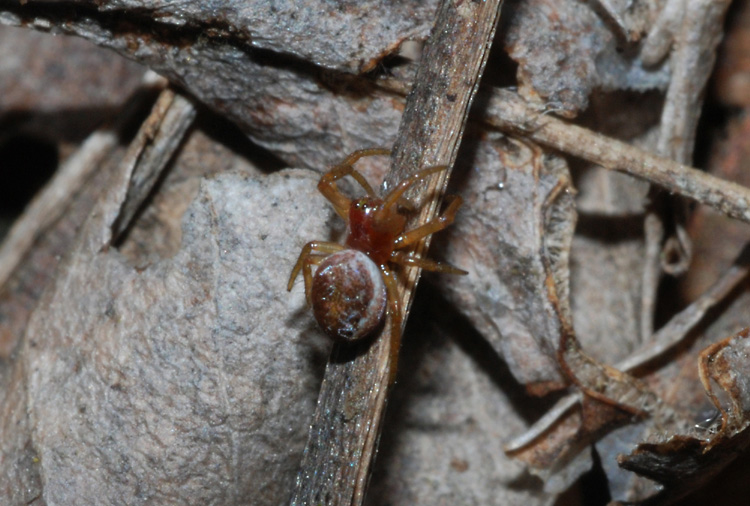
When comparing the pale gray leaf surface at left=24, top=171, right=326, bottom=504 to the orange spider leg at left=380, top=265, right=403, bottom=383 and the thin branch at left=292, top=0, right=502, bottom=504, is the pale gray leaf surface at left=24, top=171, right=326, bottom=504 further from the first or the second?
the orange spider leg at left=380, top=265, right=403, bottom=383

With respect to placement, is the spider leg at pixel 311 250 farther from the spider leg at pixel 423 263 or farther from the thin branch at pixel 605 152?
the thin branch at pixel 605 152

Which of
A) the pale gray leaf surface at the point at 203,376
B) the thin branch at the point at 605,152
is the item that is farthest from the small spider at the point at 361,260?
the thin branch at the point at 605,152

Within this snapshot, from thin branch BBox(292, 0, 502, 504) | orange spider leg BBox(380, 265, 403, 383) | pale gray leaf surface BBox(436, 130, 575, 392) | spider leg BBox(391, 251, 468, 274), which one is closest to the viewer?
thin branch BBox(292, 0, 502, 504)

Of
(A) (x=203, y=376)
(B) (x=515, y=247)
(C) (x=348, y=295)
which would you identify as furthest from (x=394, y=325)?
(A) (x=203, y=376)

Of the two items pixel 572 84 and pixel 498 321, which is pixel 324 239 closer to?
pixel 498 321

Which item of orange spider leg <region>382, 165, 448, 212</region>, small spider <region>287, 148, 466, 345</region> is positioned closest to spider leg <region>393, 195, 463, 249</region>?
small spider <region>287, 148, 466, 345</region>

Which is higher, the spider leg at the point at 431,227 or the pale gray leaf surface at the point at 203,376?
the spider leg at the point at 431,227
